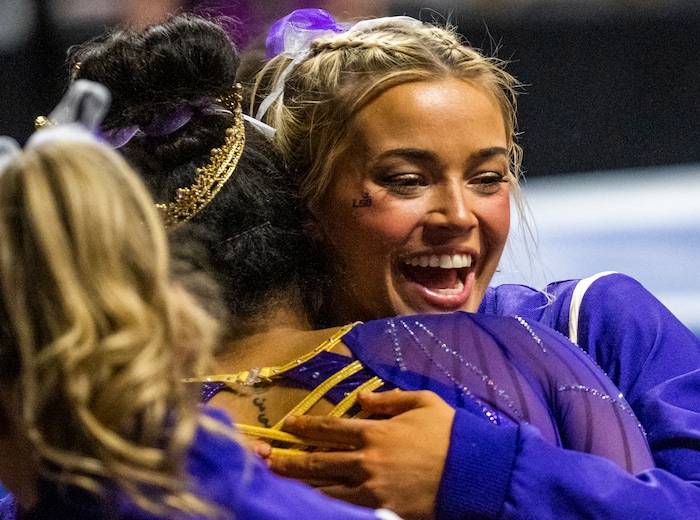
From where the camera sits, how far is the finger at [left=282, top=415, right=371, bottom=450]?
3.89 feet

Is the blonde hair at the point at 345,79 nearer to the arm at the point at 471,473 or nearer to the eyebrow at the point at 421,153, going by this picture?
the eyebrow at the point at 421,153

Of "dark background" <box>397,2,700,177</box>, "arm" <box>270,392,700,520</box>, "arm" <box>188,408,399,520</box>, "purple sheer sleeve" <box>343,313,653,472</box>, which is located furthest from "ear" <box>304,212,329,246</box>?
"dark background" <box>397,2,700,177</box>

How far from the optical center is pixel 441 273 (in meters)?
1.61

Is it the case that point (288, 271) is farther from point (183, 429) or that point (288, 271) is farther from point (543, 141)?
point (543, 141)

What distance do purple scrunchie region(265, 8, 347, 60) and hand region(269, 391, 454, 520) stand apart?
779mm

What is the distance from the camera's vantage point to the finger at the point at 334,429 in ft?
3.89

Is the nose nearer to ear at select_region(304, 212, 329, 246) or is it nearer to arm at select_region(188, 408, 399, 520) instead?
ear at select_region(304, 212, 329, 246)

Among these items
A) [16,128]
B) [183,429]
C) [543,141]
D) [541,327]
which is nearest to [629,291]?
[541,327]

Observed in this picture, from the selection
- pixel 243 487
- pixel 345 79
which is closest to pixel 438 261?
pixel 345 79

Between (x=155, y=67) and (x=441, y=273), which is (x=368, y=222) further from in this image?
(x=155, y=67)

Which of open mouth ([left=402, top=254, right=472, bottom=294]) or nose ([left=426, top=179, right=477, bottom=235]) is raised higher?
nose ([left=426, top=179, right=477, bottom=235])

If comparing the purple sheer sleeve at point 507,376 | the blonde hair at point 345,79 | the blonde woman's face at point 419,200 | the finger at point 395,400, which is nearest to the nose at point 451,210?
the blonde woman's face at point 419,200

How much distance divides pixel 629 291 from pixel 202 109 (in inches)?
26.6

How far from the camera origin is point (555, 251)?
419cm
